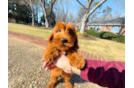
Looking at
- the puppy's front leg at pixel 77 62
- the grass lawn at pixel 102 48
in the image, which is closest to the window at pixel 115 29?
the grass lawn at pixel 102 48

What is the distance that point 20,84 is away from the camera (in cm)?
173

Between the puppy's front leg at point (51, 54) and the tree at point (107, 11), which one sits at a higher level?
the tree at point (107, 11)

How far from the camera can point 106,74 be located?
84 cm

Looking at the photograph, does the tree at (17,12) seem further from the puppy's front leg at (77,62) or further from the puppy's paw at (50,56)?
the puppy's front leg at (77,62)

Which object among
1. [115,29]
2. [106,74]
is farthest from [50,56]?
[115,29]

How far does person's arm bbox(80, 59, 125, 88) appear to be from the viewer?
30.2 inches

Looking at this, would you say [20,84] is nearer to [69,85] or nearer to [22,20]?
[69,85]

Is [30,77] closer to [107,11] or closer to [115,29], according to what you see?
[115,29]

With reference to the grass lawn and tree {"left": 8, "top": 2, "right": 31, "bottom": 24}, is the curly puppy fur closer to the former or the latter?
the grass lawn

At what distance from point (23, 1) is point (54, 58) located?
25.3 metres

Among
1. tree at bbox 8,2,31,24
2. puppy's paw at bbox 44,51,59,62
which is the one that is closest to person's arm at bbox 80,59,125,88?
puppy's paw at bbox 44,51,59,62

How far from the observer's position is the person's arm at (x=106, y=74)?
2.52 ft

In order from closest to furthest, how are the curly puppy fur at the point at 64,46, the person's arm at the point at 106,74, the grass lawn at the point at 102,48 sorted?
1. the person's arm at the point at 106,74
2. the curly puppy fur at the point at 64,46
3. the grass lawn at the point at 102,48

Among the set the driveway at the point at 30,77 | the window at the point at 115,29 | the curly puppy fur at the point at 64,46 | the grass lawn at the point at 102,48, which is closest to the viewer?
the curly puppy fur at the point at 64,46
